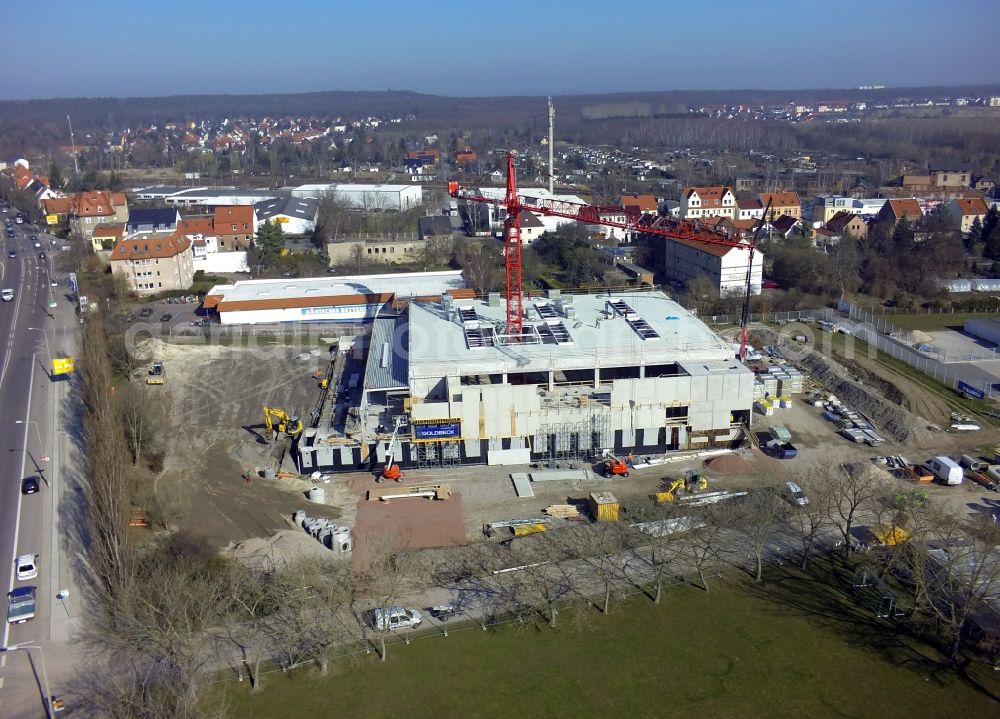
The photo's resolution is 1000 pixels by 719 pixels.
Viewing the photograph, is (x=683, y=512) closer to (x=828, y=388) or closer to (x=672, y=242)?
(x=828, y=388)

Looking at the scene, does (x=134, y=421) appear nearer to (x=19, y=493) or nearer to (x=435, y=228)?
(x=19, y=493)

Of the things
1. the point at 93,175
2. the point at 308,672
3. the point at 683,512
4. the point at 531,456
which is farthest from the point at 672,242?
the point at 93,175

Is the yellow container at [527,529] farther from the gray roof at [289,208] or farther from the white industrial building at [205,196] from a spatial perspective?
the white industrial building at [205,196]

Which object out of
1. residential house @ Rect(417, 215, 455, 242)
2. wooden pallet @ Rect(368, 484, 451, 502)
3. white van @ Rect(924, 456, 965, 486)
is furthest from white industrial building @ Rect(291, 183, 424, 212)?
white van @ Rect(924, 456, 965, 486)

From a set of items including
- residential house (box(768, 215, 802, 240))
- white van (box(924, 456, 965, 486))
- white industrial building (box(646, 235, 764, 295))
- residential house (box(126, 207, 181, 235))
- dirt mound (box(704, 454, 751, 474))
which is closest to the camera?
white van (box(924, 456, 965, 486))

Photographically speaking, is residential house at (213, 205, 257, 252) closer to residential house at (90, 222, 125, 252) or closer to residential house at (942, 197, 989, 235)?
residential house at (90, 222, 125, 252)

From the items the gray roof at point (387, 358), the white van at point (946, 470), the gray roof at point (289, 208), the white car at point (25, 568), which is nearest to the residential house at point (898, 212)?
the white van at point (946, 470)
